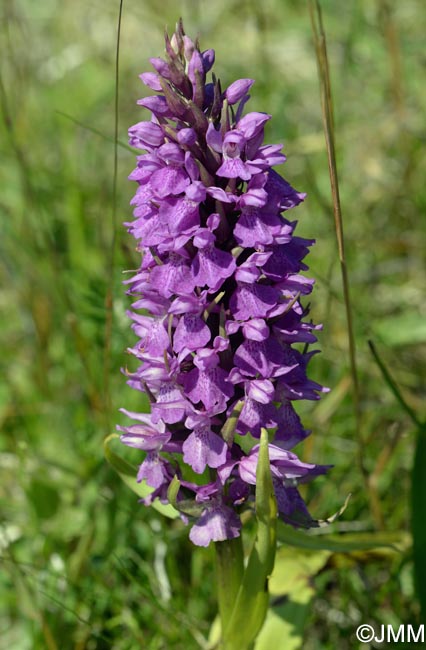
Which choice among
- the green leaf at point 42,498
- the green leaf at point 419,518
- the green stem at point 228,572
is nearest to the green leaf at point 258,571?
the green stem at point 228,572

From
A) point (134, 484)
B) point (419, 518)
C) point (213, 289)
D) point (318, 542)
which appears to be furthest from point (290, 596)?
point (213, 289)

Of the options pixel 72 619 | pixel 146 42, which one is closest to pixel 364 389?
pixel 72 619

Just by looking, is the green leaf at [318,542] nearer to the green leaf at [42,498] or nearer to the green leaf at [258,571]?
the green leaf at [258,571]

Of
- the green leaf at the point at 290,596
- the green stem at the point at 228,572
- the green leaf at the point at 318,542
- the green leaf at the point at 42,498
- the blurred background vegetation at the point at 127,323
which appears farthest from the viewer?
the green leaf at the point at 42,498

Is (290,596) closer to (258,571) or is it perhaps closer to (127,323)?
(258,571)

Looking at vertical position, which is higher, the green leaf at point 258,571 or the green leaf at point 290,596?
the green leaf at point 258,571

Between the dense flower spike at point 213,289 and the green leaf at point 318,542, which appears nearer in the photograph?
the dense flower spike at point 213,289
